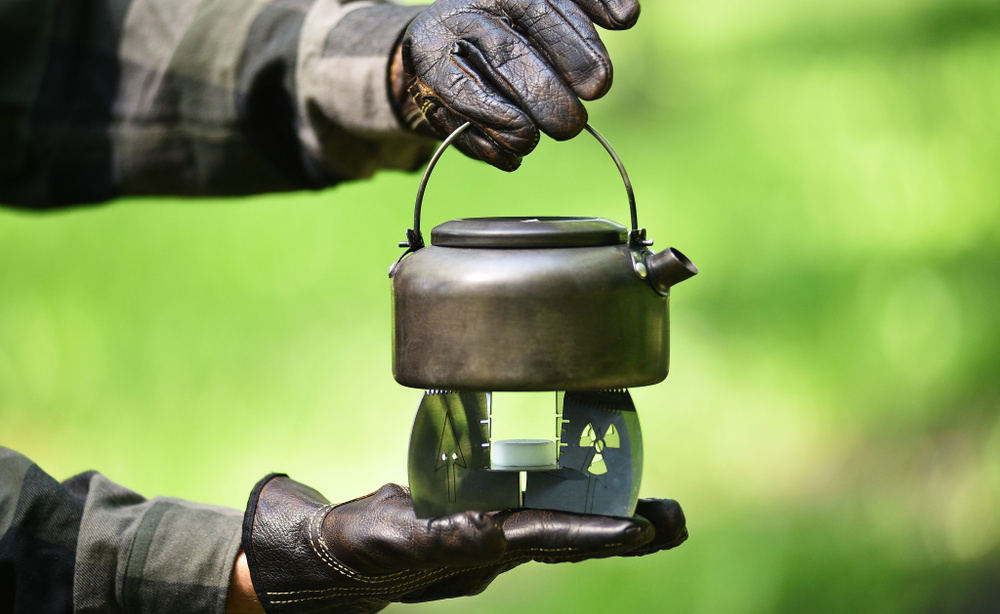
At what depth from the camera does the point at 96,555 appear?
2.15 metres

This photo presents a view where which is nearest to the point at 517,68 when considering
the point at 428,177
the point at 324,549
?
the point at 428,177

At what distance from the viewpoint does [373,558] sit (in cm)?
191

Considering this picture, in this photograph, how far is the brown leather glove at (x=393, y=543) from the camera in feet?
5.59

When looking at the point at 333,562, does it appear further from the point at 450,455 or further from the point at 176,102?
the point at 176,102

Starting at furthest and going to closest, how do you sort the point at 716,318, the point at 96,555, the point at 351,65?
1. the point at 716,318
2. the point at 351,65
3. the point at 96,555

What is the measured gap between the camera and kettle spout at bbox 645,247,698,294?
175 centimetres

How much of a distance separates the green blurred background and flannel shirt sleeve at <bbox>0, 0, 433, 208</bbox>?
198 centimetres

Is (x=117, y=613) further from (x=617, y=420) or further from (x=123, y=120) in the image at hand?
(x=123, y=120)

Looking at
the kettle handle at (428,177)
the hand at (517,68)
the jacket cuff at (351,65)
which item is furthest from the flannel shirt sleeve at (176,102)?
the kettle handle at (428,177)

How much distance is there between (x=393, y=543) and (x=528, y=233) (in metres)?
0.57

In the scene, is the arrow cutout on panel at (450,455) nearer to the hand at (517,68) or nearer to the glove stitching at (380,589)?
the glove stitching at (380,589)

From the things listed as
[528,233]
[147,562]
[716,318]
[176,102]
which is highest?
[176,102]

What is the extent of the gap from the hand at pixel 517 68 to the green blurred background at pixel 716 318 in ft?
9.91

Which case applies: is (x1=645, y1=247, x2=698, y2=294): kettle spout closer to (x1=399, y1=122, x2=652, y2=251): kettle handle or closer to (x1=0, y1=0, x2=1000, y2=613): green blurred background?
(x1=399, y1=122, x2=652, y2=251): kettle handle
